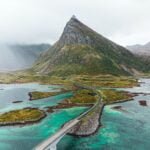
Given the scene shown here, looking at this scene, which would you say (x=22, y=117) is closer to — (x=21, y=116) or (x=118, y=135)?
(x=21, y=116)

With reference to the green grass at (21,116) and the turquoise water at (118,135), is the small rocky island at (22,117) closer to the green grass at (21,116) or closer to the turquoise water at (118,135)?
the green grass at (21,116)

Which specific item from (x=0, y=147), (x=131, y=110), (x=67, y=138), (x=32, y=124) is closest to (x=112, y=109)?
(x=131, y=110)

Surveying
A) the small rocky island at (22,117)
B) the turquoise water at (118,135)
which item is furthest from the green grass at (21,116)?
the turquoise water at (118,135)

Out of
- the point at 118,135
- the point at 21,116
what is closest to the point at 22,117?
the point at 21,116

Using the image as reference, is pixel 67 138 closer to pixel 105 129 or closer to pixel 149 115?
pixel 105 129

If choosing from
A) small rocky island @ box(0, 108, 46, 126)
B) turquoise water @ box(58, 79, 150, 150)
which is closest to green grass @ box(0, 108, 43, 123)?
small rocky island @ box(0, 108, 46, 126)
